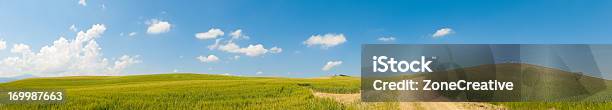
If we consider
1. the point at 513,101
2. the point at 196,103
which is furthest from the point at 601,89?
the point at 196,103

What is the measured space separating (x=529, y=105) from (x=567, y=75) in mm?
2596

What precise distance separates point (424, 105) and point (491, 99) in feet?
8.51

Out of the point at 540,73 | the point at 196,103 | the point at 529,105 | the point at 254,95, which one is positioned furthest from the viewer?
the point at 254,95

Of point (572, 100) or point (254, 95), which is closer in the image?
point (572, 100)

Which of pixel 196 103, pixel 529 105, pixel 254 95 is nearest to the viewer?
pixel 529 105

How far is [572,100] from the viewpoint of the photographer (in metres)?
23.6

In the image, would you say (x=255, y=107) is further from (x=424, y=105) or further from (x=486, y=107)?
(x=486, y=107)

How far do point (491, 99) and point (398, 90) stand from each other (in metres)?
3.60

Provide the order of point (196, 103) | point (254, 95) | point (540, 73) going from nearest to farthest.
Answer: point (540, 73), point (196, 103), point (254, 95)

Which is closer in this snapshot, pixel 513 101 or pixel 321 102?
pixel 513 101

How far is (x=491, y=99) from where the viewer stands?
24.2 metres

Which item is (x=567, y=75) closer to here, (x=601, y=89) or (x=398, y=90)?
(x=601, y=89)

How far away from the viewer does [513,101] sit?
23.8 metres

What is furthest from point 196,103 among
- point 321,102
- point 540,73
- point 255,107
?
point 540,73
